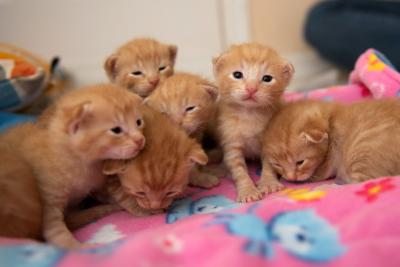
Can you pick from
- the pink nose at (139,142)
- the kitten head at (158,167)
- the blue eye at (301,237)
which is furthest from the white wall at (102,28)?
the blue eye at (301,237)

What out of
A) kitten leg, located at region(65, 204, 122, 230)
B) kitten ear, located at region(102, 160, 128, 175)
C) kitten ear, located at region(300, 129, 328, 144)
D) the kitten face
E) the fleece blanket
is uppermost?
the fleece blanket

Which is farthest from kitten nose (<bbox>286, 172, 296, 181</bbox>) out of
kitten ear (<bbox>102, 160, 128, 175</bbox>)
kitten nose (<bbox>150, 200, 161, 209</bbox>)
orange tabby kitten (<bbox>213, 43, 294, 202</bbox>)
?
kitten ear (<bbox>102, 160, 128, 175</bbox>)

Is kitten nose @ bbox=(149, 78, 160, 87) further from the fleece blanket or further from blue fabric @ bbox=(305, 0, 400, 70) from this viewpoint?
blue fabric @ bbox=(305, 0, 400, 70)

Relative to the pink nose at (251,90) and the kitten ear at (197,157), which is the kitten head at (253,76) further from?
the kitten ear at (197,157)

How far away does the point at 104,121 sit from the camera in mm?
1411

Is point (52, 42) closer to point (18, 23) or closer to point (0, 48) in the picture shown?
point (18, 23)

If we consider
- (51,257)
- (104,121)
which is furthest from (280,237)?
(104,121)

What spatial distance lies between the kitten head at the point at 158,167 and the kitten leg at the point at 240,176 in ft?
0.76

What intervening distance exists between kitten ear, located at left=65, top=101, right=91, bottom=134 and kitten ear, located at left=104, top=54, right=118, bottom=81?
0.78 m

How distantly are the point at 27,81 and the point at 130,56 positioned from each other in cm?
90

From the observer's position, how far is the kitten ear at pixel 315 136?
1676mm

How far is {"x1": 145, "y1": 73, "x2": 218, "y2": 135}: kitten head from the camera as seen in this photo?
1.81 meters

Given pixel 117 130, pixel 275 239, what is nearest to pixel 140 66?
pixel 117 130

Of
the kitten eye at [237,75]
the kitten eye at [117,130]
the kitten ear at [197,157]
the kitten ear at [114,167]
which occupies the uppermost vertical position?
the kitten eye at [117,130]
